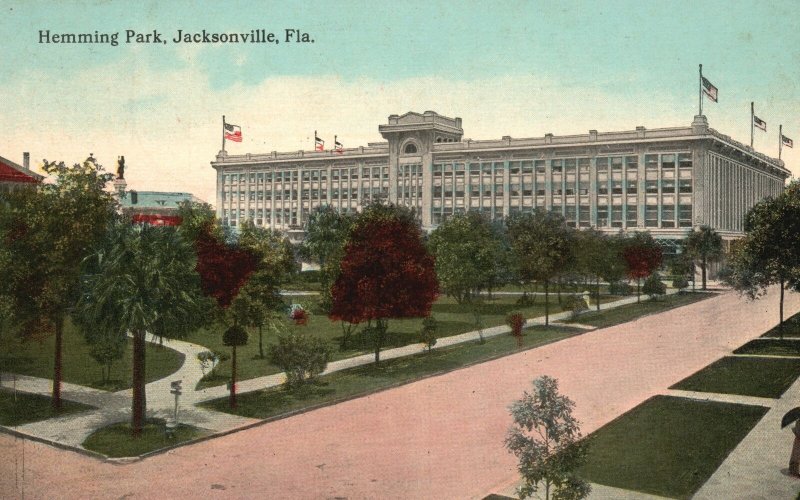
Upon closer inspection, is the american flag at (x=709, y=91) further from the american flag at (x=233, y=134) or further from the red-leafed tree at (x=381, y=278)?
the red-leafed tree at (x=381, y=278)

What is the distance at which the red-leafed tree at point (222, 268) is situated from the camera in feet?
80.3

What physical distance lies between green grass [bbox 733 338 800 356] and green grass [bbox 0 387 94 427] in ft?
100

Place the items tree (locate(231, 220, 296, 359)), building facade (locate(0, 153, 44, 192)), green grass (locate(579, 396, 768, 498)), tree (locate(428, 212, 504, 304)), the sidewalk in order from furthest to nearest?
tree (locate(428, 212, 504, 304))
tree (locate(231, 220, 296, 359))
building facade (locate(0, 153, 44, 192))
the sidewalk
green grass (locate(579, 396, 768, 498))

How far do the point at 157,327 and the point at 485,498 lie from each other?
11640 mm

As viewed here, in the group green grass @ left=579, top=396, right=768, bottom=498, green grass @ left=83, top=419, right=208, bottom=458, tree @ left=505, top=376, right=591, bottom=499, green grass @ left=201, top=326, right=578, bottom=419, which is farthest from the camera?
green grass @ left=201, top=326, right=578, bottom=419

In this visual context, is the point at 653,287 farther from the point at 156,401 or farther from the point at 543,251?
the point at 156,401

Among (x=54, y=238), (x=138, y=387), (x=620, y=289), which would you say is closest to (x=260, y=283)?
(x=138, y=387)

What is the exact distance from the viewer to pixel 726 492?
51.2 ft

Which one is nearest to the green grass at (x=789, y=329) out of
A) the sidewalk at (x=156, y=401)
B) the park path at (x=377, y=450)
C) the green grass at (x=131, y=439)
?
the park path at (x=377, y=450)

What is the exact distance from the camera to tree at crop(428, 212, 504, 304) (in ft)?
161

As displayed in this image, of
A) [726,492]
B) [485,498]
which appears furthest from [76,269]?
[726,492]

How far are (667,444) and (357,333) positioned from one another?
25215mm

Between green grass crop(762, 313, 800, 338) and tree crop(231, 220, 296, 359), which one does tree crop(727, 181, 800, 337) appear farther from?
tree crop(231, 220, 296, 359)

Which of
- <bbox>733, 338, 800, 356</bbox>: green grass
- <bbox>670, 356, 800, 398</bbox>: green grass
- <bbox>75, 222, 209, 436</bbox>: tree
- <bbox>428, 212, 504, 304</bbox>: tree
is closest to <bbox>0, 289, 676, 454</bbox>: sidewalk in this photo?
<bbox>75, 222, 209, 436</bbox>: tree
